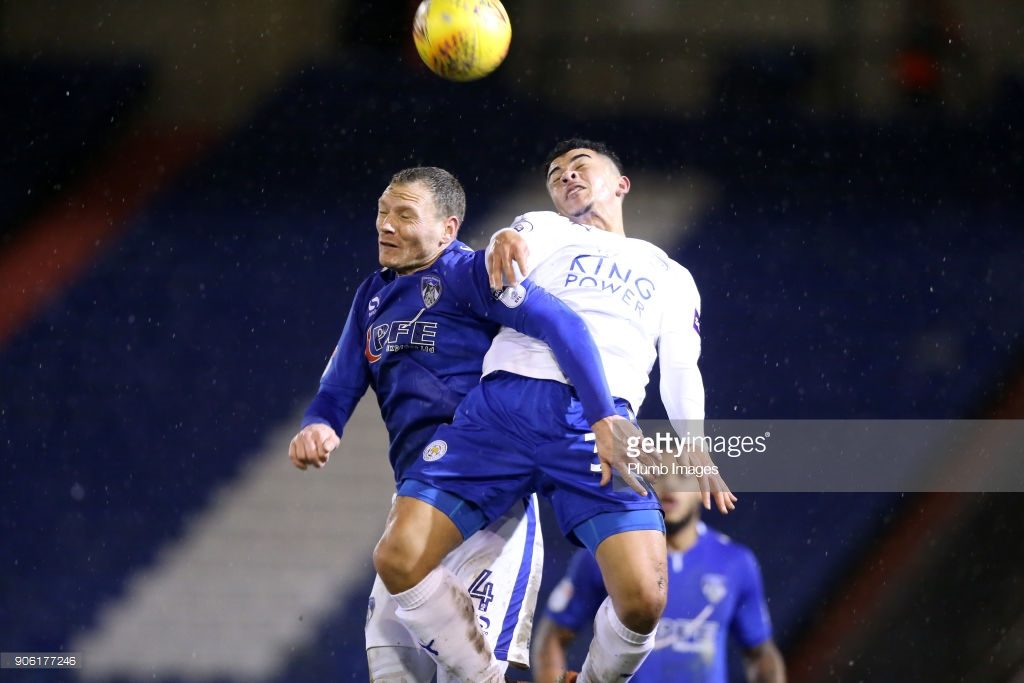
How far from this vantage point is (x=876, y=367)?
18.4 ft

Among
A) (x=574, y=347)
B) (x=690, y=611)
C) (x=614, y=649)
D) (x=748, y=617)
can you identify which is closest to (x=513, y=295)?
(x=574, y=347)

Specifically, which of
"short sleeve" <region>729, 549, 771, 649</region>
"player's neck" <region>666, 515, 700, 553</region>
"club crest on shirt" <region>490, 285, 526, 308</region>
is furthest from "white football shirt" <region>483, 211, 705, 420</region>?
"short sleeve" <region>729, 549, 771, 649</region>

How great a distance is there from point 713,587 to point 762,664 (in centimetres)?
32

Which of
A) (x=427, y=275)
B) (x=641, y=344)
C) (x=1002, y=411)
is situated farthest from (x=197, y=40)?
(x=1002, y=411)

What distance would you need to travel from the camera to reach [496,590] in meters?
3.25

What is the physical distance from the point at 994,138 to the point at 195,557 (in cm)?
421

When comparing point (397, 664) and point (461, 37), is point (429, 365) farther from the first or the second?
point (461, 37)

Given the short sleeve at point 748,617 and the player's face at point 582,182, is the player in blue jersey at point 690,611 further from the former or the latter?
the player's face at point 582,182

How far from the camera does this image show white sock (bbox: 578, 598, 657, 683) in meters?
2.98

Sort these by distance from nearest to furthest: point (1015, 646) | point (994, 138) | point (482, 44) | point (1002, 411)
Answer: point (482, 44) < point (1015, 646) < point (1002, 411) < point (994, 138)

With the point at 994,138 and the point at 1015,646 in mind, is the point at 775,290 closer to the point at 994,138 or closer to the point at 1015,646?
the point at 994,138

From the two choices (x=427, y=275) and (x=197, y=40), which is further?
(x=197, y=40)

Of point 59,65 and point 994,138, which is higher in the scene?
point 994,138

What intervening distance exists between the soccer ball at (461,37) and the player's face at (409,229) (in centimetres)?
49
